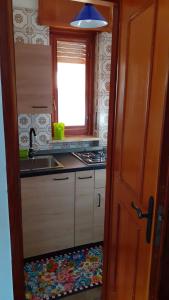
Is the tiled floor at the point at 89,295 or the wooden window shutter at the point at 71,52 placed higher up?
the wooden window shutter at the point at 71,52

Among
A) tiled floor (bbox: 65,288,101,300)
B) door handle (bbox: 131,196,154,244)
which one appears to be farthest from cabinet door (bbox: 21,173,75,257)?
door handle (bbox: 131,196,154,244)

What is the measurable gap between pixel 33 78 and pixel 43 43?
17.3 inches

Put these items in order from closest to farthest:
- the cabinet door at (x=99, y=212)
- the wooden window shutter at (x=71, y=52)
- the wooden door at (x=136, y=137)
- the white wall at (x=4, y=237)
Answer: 1. the white wall at (x=4, y=237)
2. the wooden door at (x=136, y=137)
3. the cabinet door at (x=99, y=212)
4. the wooden window shutter at (x=71, y=52)

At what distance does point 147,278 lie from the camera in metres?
1.10

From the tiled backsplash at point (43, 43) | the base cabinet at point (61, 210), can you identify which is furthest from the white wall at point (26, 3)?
the base cabinet at point (61, 210)

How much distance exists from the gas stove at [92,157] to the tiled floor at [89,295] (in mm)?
1036

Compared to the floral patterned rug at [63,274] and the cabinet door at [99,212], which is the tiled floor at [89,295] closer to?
the floral patterned rug at [63,274]

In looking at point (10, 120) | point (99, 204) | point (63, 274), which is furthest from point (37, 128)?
point (10, 120)

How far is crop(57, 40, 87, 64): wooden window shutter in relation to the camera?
2.62 m

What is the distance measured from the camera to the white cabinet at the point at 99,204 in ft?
7.64

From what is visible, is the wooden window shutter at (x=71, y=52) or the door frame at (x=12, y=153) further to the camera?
the wooden window shutter at (x=71, y=52)

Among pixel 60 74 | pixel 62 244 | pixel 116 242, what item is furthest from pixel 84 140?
pixel 116 242

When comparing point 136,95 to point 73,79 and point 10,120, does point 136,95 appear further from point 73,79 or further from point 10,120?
point 73,79

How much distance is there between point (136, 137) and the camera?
1185mm
